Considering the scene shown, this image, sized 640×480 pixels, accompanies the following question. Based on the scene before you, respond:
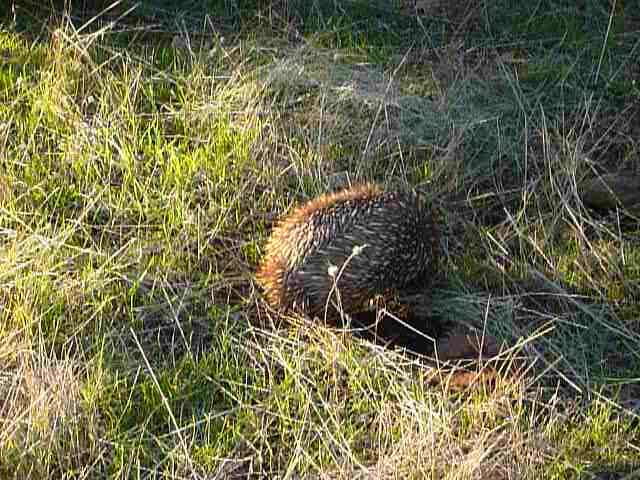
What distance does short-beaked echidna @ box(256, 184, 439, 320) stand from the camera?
3740 millimetres

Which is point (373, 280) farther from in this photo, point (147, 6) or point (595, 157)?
point (147, 6)

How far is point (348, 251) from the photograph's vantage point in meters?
3.77

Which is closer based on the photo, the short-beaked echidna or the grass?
the grass

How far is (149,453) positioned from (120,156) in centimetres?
158

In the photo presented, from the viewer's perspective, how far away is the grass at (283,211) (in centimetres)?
318

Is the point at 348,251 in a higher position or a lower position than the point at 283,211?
higher

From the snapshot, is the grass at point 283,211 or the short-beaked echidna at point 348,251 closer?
the grass at point 283,211

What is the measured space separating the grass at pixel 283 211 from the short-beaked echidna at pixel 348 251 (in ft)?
0.45

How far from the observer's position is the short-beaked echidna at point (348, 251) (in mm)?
3740

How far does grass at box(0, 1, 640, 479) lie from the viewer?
125 inches

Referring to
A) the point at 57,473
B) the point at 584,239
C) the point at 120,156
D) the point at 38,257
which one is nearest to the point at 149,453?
the point at 57,473

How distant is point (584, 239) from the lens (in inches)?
162

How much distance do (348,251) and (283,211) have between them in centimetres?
62

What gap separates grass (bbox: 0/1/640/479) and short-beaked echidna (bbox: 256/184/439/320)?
138mm
